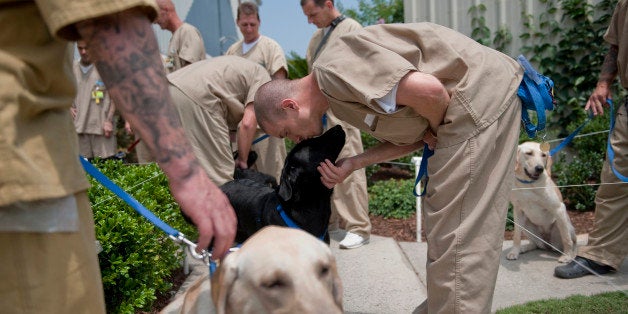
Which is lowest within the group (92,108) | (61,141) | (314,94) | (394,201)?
(394,201)

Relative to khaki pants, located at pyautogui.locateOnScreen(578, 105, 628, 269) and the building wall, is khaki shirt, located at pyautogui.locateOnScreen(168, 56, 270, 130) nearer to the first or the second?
khaki pants, located at pyautogui.locateOnScreen(578, 105, 628, 269)

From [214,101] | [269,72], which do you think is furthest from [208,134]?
[269,72]

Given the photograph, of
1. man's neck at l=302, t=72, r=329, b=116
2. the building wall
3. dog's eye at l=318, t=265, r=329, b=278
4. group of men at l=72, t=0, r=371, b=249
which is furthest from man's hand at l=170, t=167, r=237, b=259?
the building wall

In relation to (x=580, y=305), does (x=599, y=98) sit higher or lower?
higher

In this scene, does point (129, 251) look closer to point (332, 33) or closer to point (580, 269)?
point (332, 33)

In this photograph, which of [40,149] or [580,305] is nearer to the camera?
[40,149]

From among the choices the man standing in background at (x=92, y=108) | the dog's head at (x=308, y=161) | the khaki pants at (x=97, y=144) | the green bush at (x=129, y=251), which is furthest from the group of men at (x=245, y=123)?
the khaki pants at (x=97, y=144)

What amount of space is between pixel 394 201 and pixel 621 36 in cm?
344

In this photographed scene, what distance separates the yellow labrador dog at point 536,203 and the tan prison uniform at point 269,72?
2237mm

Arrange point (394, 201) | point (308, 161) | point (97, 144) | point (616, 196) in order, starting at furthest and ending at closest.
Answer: point (97, 144) → point (394, 201) → point (616, 196) → point (308, 161)

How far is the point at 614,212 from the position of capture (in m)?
4.21

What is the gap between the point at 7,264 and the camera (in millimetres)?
1241

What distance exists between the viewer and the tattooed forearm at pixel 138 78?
49.9 inches

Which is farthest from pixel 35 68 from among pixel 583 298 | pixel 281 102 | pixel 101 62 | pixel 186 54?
pixel 186 54
